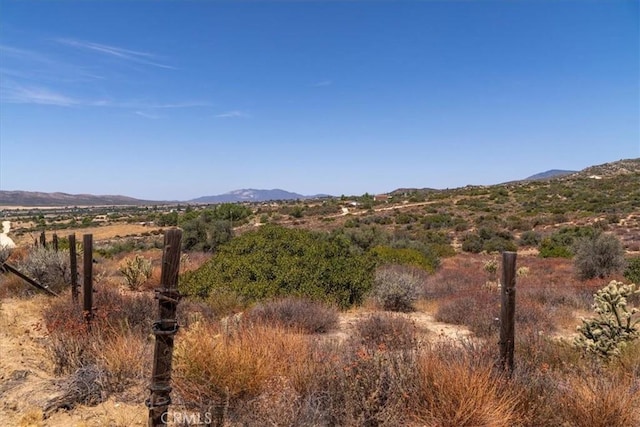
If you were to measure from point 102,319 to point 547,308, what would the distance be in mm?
9813

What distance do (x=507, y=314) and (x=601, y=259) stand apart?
15016 millimetres

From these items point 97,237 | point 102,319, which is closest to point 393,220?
Result: point 97,237

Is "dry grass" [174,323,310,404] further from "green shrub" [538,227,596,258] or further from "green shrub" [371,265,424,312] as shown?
"green shrub" [538,227,596,258]

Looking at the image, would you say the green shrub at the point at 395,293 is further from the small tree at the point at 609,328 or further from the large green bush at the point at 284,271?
the small tree at the point at 609,328

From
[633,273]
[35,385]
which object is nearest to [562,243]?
[633,273]

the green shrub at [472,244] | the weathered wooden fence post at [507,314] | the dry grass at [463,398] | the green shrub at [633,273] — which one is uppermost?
the weathered wooden fence post at [507,314]

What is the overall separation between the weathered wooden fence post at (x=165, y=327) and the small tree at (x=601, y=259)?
17667mm

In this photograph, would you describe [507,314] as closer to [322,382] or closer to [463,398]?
[463,398]

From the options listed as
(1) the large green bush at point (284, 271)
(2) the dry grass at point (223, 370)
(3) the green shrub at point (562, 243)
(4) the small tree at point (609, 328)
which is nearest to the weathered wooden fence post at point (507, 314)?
(4) the small tree at point (609, 328)

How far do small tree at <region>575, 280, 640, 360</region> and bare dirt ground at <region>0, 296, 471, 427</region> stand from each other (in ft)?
5.59

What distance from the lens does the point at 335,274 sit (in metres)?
11.6

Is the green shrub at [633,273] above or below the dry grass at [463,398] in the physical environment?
below

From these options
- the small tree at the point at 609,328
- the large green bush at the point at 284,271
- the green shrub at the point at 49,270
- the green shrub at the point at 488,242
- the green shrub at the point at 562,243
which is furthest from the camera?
the green shrub at the point at 488,242

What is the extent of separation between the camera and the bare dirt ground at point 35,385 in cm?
505
